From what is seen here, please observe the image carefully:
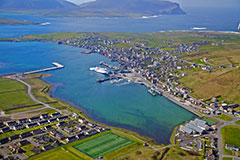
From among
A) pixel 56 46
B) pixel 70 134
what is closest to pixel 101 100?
pixel 70 134

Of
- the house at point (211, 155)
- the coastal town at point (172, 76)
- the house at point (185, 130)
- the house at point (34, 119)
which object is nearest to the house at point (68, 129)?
the house at point (34, 119)

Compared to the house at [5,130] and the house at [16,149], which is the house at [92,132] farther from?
the house at [5,130]

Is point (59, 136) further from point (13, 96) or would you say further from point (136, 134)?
point (13, 96)

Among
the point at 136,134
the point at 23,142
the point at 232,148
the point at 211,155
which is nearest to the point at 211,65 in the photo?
the point at 232,148

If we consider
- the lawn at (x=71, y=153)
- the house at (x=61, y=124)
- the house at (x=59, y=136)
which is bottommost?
the lawn at (x=71, y=153)

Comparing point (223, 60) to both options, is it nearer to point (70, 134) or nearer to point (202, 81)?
point (202, 81)

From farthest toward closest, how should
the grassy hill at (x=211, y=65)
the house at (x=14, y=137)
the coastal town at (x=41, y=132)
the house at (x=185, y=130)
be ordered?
the grassy hill at (x=211, y=65) → the house at (x=185, y=130) → the house at (x=14, y=137) → the coastal town at (x=41, y=132)
